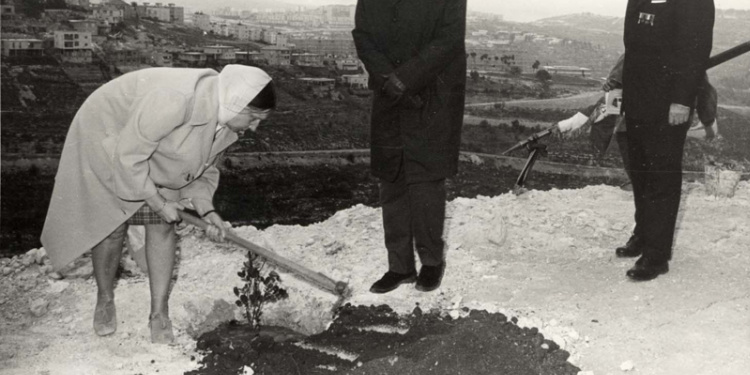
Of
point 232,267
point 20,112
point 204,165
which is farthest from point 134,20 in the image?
point 204,165

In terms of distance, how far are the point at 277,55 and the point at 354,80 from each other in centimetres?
61

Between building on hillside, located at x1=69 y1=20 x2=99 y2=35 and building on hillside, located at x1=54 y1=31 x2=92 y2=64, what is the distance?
7cm

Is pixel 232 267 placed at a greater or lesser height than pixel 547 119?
lesser

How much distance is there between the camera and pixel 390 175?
12.2 ft

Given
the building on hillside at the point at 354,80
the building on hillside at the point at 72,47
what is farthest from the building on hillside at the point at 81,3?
the building on hillside at the point at 354,80

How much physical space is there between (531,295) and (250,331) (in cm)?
137

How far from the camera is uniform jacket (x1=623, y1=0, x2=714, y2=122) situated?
369 cm

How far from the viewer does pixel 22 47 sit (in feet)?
16.1

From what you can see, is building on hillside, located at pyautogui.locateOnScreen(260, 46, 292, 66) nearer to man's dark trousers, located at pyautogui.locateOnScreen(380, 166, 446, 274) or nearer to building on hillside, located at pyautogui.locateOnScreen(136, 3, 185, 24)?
building on hillside, located at pyautogui.locateOnScreen(136, 3, 185, 24)

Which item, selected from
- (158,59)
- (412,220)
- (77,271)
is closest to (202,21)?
(158,59)

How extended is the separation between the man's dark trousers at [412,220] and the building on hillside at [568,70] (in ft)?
9.35

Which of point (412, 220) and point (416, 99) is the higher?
point (416, 99)

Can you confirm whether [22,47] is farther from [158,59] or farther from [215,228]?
[215,228]

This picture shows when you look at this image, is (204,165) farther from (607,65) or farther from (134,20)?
(607,65)
